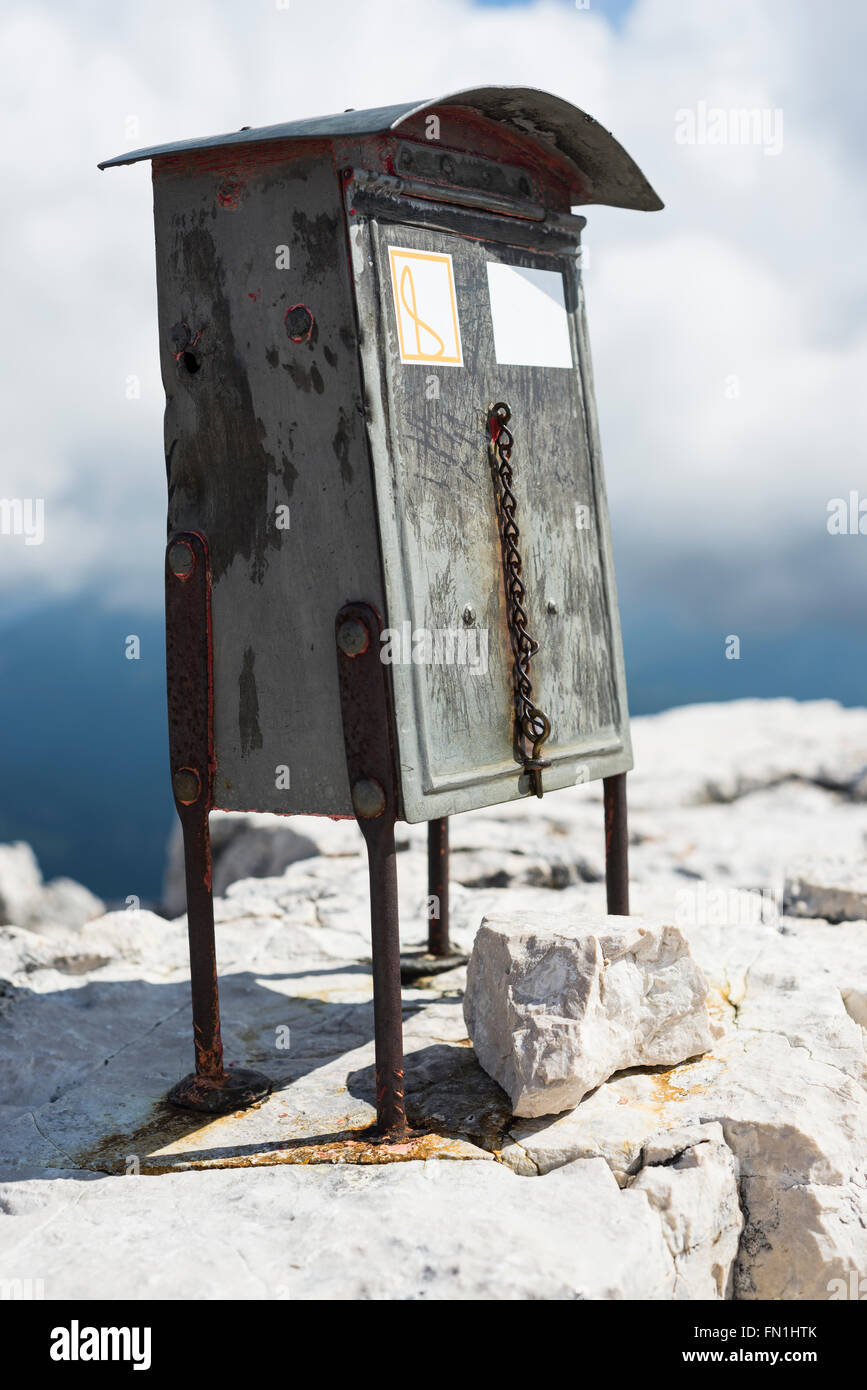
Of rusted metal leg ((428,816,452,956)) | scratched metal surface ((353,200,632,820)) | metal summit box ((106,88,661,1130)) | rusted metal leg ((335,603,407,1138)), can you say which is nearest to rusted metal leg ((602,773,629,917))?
scratched metal surface ((353,200,632,820))

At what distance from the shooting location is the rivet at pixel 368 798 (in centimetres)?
297

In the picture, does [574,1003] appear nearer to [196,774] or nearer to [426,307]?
[196,774]

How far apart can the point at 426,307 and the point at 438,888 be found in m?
2.09

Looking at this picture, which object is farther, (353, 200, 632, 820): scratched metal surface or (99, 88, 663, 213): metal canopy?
(353, 200, 632, 820): scratched metal surface

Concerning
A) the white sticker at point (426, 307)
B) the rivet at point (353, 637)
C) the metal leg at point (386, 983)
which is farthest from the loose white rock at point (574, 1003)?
the white sticker at point (426, 307)

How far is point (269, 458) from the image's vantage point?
10.3 ft

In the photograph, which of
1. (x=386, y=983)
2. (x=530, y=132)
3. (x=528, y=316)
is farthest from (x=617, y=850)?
(x=530, y=132)

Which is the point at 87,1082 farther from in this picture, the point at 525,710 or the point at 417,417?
the point at 417,417

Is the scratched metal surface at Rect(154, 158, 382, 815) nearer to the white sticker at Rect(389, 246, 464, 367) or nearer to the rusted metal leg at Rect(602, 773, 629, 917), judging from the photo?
the white sticker at Rect(389, 246, 464, 367)

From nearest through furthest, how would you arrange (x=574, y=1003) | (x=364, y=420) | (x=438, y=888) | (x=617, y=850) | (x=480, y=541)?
(x=364, y=420), (x=574, y=1003), (x=480, y=541), (x=617, y=850), (x=438, y=888)

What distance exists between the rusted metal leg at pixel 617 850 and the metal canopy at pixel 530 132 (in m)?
1.77

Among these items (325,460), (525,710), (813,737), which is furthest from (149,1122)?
(813,737)

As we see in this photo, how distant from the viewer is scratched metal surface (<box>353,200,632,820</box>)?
2979mm

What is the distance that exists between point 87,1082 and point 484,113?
283cm
